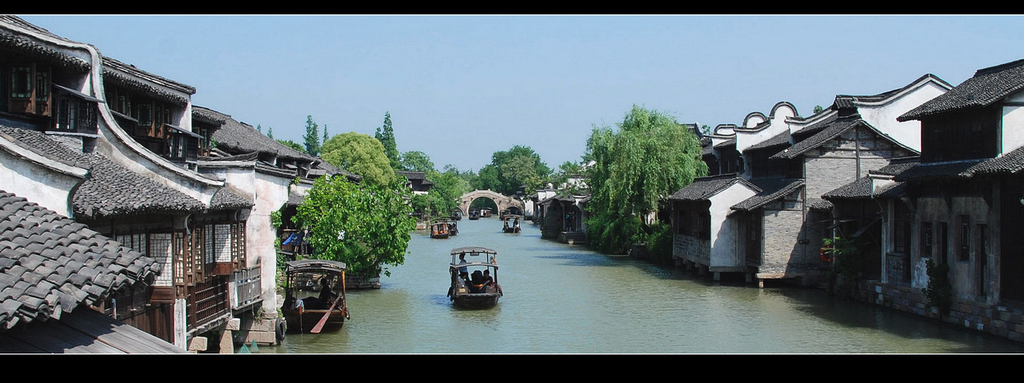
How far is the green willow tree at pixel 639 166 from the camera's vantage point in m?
39.1

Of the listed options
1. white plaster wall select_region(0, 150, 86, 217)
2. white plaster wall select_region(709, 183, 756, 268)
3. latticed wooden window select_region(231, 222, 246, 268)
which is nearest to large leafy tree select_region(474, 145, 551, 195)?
white plaster wall select_region(709, 183, 756, 268)

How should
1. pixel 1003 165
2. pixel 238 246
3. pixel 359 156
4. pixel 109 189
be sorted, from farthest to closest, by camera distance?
1. pixel 359 156
2. pixel 1003 165
3. pixel 238 246
4. pixel 109 189

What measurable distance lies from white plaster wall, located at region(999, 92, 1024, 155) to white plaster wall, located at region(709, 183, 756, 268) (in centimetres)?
1347

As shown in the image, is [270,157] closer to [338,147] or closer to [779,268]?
[779,268]

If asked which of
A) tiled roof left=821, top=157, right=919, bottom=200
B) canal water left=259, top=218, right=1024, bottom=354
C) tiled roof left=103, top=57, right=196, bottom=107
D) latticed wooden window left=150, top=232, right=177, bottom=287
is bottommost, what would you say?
canal water left=259, top=218, right=1024, bottom=354

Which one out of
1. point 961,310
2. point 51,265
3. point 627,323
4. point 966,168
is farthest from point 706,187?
point 51,265

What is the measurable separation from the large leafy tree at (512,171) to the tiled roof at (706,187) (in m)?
81.2

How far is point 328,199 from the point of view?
26859 mm

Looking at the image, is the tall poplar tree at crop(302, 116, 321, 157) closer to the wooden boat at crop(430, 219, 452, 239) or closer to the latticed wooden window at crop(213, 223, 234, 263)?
the wooden boat at crop(430, 219, 452, 239)

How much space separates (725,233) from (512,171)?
10207 cm

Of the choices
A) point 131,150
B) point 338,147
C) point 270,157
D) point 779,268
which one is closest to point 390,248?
point 270,157

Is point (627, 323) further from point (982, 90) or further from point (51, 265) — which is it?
point (51, 265)

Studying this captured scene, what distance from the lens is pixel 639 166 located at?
38969 mm

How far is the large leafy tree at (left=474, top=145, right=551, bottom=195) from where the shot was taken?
130 meters
